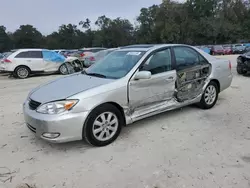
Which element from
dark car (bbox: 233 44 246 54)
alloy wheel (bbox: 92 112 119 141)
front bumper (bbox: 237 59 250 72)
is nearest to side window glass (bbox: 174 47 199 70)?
alloy wheel (bbox: 92 112 119 141)

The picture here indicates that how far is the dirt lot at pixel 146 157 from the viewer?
2.86 meters

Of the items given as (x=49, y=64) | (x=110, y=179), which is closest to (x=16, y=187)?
(x=110, y=179)

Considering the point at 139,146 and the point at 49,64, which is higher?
the point at 49,64

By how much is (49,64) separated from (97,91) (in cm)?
976

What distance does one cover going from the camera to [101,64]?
15.6ft

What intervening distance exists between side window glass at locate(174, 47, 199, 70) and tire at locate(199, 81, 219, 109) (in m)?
0.62

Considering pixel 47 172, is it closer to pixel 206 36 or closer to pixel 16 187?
pixel 16 187

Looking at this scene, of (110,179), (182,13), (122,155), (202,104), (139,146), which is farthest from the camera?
(182,13)

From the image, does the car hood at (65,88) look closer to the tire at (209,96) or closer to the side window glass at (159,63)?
the side window glass at (159,63)

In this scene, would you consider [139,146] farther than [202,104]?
No

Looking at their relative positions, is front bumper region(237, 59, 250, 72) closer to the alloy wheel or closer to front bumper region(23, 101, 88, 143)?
the alloy wheel

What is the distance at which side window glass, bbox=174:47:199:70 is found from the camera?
184 inches

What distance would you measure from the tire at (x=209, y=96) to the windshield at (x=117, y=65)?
177 cm

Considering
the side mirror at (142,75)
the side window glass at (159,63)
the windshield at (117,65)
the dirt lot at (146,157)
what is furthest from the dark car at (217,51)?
the side mirror at (142,75)
